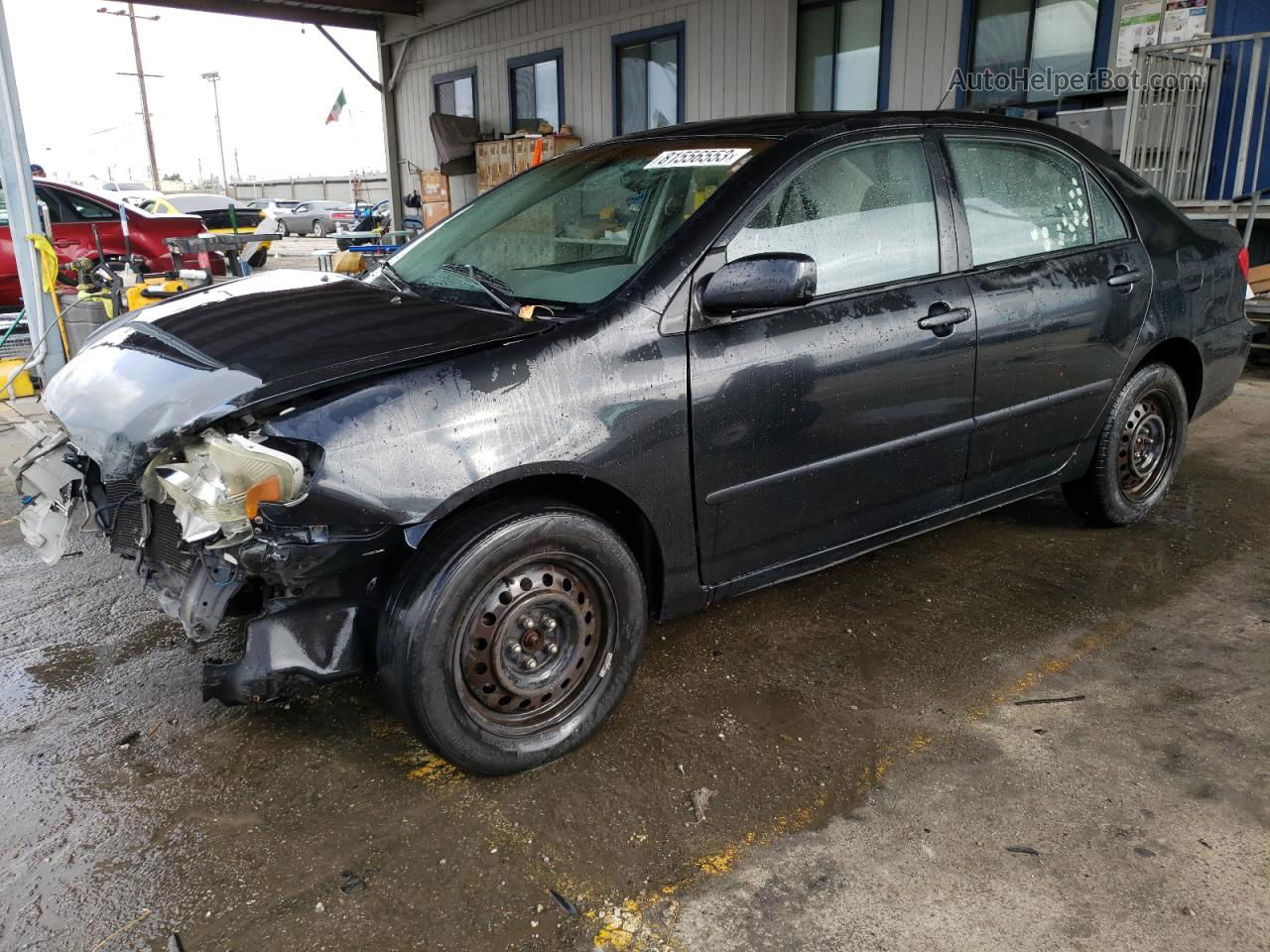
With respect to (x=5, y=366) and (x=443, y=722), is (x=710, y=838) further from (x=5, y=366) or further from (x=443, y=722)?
(x=5, y=366)

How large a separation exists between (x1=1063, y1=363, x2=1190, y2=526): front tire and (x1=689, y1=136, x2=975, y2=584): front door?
100 cm

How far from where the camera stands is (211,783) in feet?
8.30

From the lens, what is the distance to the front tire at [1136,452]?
3.90 m

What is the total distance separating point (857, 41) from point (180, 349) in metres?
8.41

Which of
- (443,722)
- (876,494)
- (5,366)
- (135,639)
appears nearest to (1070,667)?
(876,494)

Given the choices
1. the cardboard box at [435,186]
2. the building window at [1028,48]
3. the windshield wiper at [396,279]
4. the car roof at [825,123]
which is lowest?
the windshield wiper at [396,279]

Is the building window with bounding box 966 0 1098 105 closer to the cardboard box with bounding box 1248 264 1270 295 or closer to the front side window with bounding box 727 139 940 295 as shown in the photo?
the cardboard box with bounding box 1248 264 1270 295

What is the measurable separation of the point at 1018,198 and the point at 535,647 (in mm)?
2346

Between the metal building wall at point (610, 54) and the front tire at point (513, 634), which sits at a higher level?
the metal building wall at point (610, 54)

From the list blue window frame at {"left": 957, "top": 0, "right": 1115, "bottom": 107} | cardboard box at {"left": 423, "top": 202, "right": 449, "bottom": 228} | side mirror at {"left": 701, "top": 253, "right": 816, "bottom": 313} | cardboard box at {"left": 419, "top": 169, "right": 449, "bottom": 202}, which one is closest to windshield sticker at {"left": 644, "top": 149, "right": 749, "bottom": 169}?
side mirror at {"left": 701, "top": 253, "right": 816, "bottom": 313}

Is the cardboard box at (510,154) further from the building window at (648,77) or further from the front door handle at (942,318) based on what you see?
the front door handle at (942,318)

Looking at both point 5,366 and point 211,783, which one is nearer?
point 211,783

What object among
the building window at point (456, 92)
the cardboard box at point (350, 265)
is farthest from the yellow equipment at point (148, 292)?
the building window at point (456, 92)

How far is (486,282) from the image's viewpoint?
9.59ft
